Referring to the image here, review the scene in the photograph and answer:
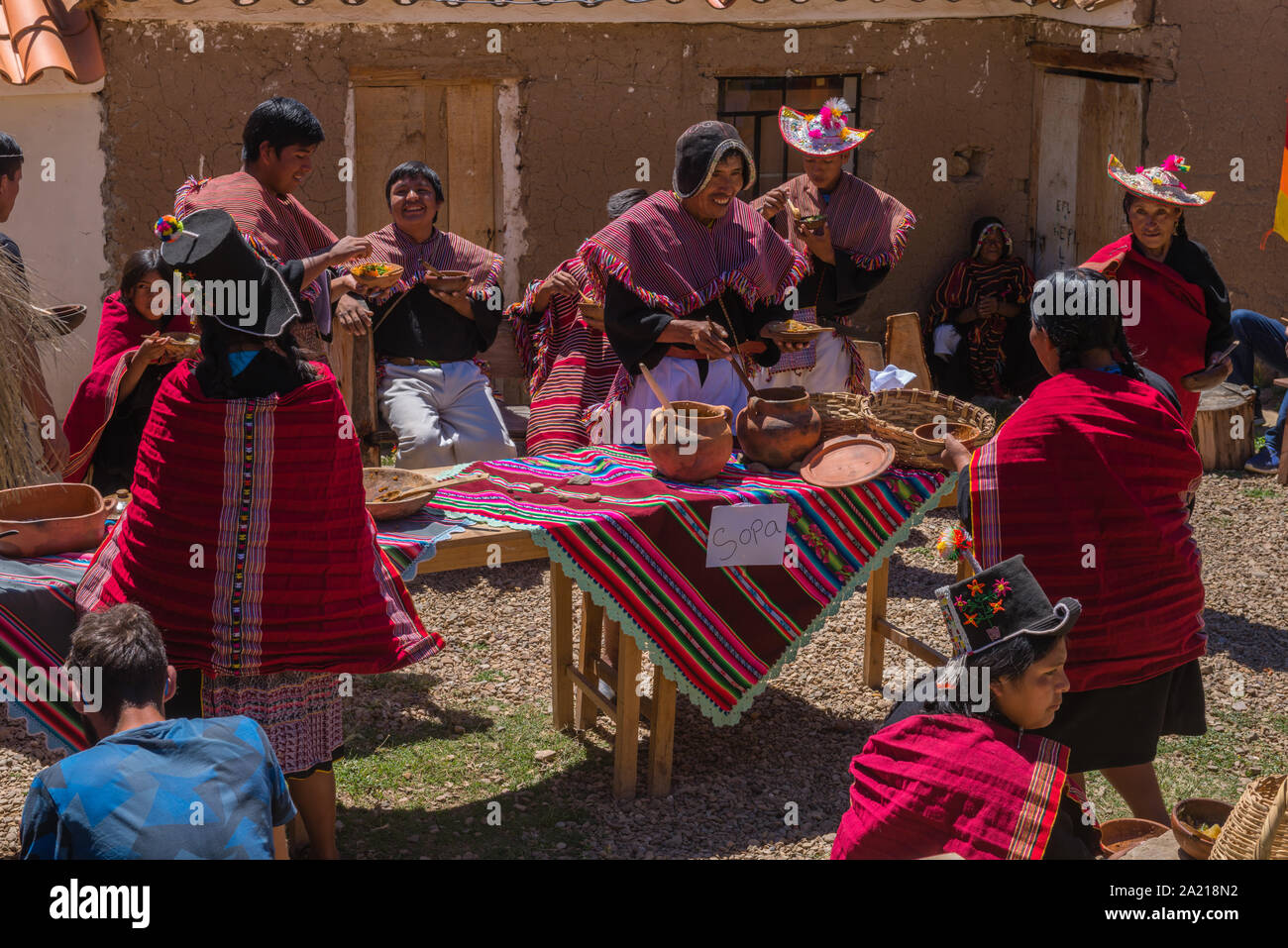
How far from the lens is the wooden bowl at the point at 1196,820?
9.92ft

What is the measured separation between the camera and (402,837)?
458 centimetres

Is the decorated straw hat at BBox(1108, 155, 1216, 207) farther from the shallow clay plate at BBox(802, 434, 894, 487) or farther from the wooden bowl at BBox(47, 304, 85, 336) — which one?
the wooden bowl at BBox(47, 304, 85, 336)

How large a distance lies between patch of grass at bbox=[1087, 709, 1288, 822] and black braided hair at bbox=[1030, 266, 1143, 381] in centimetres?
164

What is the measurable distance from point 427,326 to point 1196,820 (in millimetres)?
4750

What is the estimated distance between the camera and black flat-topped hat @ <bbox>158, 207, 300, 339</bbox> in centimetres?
370

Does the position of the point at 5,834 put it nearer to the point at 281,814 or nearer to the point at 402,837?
the point at 402,837

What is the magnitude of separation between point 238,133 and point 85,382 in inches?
145

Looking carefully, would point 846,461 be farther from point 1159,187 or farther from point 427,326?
point 427,326

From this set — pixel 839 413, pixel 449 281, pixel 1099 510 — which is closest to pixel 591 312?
pixel 449 281

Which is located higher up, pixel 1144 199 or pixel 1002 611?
pixel 1144 199

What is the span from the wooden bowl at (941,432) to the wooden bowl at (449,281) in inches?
103

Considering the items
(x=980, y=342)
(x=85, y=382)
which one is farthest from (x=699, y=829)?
(x=980, y=342)

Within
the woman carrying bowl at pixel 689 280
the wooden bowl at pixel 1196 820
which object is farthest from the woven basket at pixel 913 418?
the wooden bowl at pixel 1196 820

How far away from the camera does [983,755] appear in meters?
3.04
